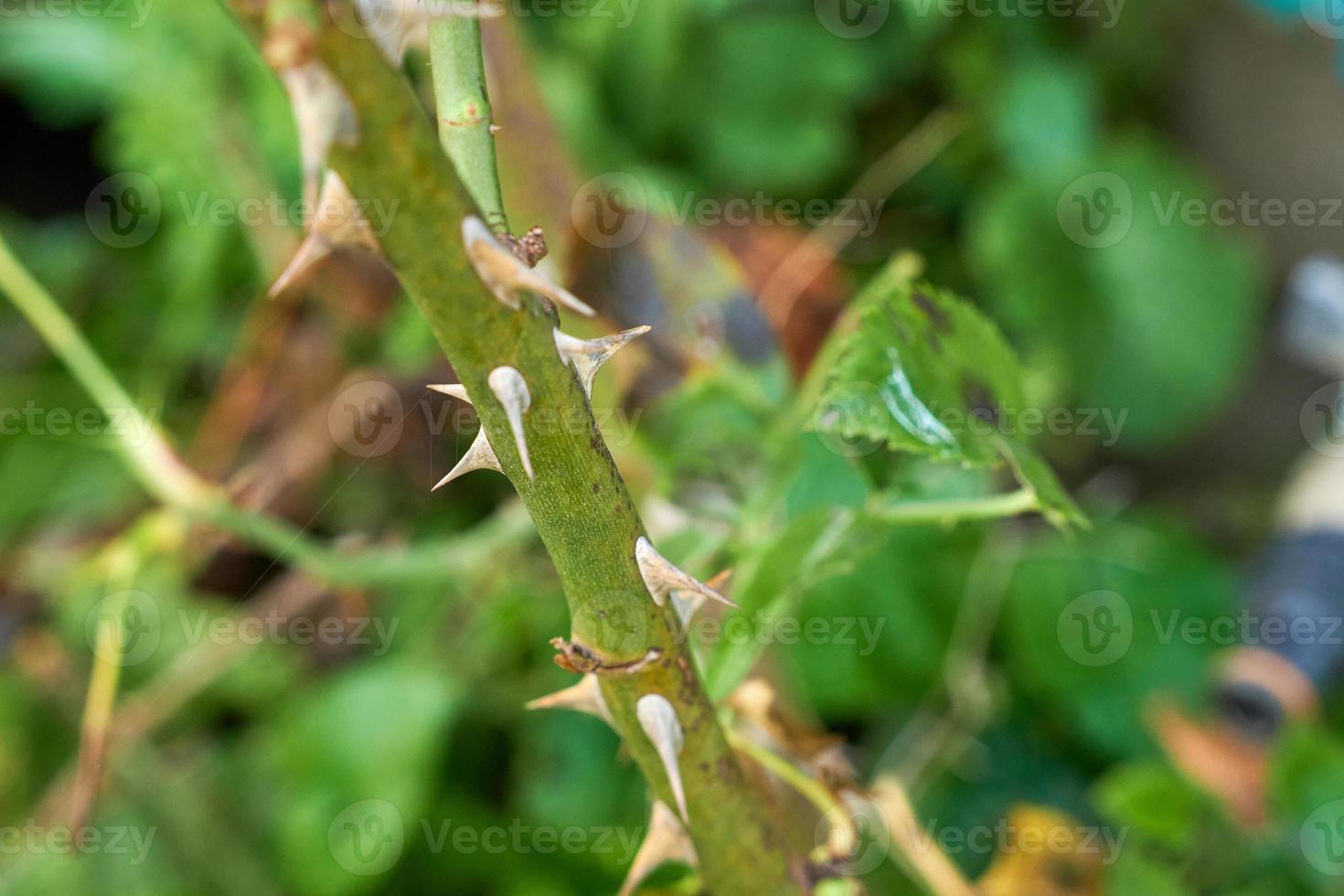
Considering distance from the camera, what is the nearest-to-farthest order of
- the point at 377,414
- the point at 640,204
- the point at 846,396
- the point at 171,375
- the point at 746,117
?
the point at 846,396 < the point at 640,204 < the point at 377,414 < the point at 746,117 < the point at 171,375

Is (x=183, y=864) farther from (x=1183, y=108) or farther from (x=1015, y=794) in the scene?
(x=1183, y=108)

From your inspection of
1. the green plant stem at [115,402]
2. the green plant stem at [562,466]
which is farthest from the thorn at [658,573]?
the green plant stem at [115,402]

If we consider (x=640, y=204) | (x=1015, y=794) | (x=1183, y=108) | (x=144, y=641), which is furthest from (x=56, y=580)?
(x=1183, y=108)

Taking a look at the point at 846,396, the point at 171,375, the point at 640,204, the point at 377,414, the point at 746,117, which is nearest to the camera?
the point at 846,396

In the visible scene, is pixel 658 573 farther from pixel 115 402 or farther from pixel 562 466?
pixel 115 402

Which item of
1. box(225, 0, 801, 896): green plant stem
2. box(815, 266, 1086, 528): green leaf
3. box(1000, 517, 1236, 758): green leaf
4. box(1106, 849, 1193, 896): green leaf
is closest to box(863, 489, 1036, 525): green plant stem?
box(815, 266, 1086, 528): green leaf

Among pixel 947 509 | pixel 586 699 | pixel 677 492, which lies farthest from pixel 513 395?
pixel 677 492

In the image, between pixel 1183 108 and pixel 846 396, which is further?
pixel 1183 108
